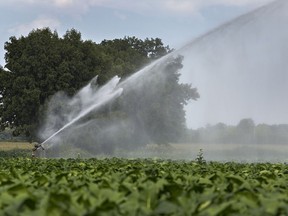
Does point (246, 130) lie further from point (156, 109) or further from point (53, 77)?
point (53, 77)

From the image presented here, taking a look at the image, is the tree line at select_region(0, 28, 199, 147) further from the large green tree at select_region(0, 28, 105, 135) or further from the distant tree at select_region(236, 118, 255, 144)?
the distant tree at select_region(236, 118, 255, 144)

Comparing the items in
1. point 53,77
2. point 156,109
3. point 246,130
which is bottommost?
point 246,130

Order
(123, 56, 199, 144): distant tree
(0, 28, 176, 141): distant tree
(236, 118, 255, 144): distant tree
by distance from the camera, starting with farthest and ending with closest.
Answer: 1. (123, 56, 199, 144): distant tree
2. (0, 28, 176, 141): distant tree
3. (236, 118, 255, 144): distant tree

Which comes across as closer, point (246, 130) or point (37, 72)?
point (246, 130)

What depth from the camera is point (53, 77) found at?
6381 cm

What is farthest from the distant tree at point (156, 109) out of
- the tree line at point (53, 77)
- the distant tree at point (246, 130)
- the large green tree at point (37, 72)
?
the distant tree at point (246, 130)

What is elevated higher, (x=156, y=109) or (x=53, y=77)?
(x=53, y=77)

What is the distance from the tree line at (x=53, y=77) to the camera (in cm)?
6303

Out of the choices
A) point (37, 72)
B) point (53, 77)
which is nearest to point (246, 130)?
point (53, 77)

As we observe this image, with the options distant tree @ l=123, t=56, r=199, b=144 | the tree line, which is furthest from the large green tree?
distant tree @ l=123, t=56, r=199, b=144

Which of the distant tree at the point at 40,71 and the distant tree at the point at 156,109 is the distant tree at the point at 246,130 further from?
the distant tree at the point at 40,71

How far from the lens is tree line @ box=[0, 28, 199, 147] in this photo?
63.0 meters

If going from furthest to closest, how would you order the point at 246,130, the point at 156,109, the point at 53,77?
1. the point at 156,109
2. the point at 53,77
3. the point at 246,130

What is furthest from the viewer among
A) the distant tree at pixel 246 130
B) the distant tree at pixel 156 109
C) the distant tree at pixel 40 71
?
the distant tree at pixel 156 109
